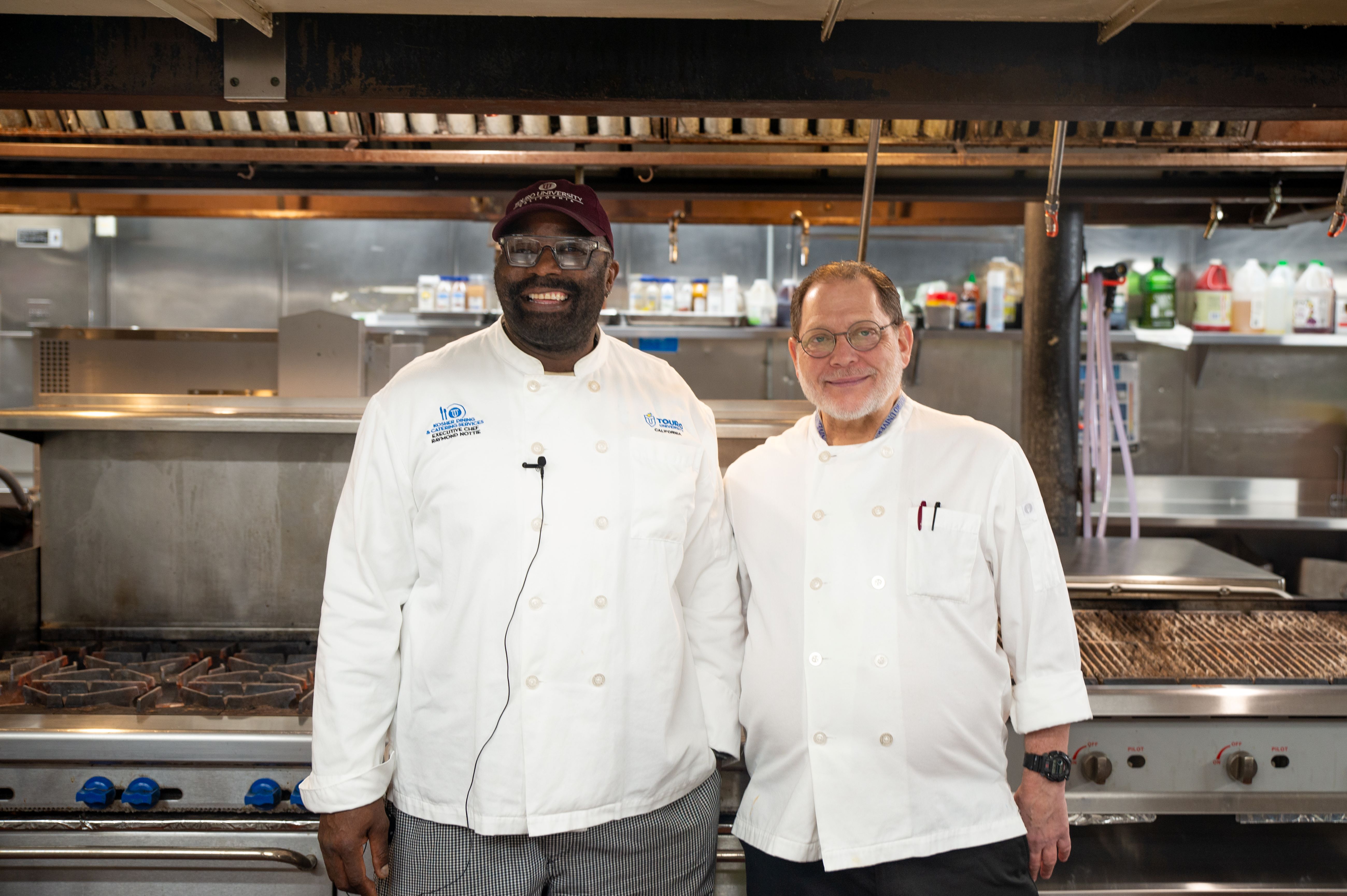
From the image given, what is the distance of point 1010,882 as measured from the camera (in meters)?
1.44

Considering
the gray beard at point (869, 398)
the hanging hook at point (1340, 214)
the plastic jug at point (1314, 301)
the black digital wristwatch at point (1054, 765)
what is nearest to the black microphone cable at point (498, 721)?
the gray beard at point (869, 398)

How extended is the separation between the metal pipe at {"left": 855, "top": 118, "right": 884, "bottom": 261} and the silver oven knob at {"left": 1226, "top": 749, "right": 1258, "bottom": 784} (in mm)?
1244

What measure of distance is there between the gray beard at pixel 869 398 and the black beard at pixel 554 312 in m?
0.37

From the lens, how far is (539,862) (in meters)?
1.41

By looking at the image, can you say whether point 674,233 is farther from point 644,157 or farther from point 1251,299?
point 1251,299

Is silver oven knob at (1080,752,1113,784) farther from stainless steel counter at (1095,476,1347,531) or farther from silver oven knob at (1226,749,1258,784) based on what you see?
stainless steel counter at (1095,476,1347,531)

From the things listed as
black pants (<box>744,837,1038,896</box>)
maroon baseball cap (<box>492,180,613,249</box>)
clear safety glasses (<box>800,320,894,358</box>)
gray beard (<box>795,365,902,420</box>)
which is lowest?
black pants (<box>744,837,1038,896</box>)

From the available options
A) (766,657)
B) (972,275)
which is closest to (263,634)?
(766,657)

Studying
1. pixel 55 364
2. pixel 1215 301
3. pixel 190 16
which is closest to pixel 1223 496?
pixel 1215 301

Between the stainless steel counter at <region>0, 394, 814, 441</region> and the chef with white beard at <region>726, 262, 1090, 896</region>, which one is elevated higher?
the stainless steel counter at <region>0, 394, 814, 441</region>

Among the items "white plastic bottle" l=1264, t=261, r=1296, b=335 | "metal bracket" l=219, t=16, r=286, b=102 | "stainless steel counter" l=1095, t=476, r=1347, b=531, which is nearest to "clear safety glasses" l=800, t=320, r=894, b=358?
"metal bracket" l=219, t=16, r=286, b=102

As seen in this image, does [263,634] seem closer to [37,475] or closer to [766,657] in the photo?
[37,475]

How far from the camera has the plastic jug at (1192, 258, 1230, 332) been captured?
4.88m

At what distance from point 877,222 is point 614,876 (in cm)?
311
